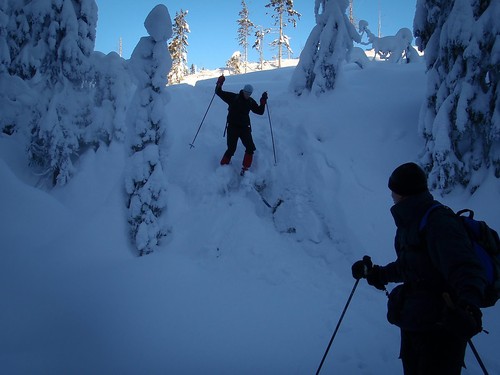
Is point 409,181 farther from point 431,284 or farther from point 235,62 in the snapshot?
point 235,62

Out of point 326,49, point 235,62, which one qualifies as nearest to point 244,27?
point 235,62

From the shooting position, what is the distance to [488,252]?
2.21 meters

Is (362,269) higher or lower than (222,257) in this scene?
lower

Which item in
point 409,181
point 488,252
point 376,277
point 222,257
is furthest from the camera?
point 222,257

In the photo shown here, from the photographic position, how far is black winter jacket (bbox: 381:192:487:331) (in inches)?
79.7

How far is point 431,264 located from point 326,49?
11782mm

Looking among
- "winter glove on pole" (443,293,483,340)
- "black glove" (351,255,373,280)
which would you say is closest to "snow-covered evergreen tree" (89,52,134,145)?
"black glove" (351,255,373,280)

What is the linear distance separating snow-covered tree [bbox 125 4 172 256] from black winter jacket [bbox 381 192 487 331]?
197 inches

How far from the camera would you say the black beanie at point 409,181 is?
2.60 m

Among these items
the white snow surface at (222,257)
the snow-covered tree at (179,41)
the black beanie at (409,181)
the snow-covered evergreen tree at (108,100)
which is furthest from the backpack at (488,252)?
the snow-covered tree at (179,41)

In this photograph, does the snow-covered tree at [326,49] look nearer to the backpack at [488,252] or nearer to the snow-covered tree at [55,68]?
the snow-covered tree at [55,68]

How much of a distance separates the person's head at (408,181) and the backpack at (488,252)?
0.41 m

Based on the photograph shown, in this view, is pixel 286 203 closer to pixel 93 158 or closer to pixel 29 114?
pixel 93 158

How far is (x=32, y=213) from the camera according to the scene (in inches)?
256
